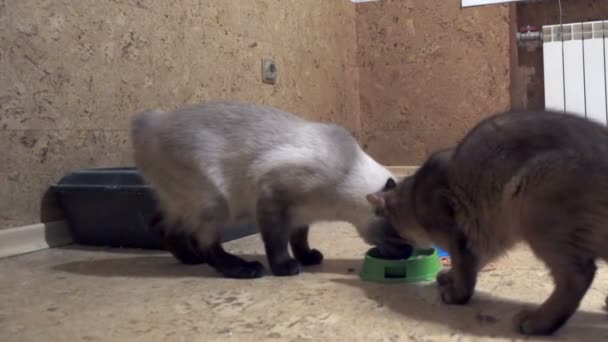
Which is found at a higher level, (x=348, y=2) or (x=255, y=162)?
(x=348, y=2)

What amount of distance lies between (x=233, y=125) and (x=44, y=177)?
1.16 meters

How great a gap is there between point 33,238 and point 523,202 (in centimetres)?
236

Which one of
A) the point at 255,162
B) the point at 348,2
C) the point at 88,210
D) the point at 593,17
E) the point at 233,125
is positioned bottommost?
the point at 88,210

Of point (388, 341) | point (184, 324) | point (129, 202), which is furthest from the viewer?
point (129, 202)

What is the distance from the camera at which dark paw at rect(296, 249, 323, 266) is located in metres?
2.66

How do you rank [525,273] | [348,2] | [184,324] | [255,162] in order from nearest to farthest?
[184,324] < [525,273] < [255,162] < [348,2]

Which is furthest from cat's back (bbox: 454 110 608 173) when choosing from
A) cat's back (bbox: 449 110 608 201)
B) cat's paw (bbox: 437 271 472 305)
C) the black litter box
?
the black litter box

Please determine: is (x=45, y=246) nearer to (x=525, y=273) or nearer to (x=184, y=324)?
(x=184, y=324)

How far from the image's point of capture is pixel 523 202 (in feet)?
5.60

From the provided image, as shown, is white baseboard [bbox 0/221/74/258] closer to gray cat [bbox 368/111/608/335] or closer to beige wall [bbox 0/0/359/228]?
beige wall [bbox 0/0/359/228]

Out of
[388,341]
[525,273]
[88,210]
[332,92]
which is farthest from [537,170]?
[332,92]

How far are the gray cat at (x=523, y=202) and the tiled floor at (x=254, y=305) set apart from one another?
13 cm

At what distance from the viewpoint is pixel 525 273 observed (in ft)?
7.66

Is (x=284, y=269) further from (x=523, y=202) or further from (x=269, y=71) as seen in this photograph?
(x=269, y=71)
